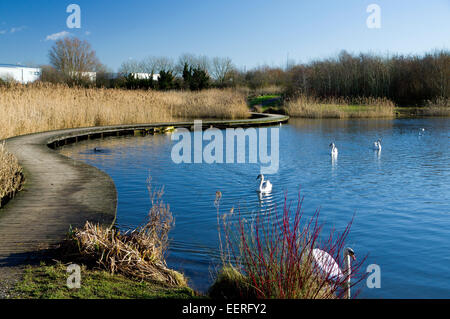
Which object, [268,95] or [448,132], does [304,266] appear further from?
[268,95]

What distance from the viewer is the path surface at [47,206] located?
4402mm

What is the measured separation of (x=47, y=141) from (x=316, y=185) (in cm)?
873

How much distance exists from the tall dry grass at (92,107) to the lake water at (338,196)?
222cm

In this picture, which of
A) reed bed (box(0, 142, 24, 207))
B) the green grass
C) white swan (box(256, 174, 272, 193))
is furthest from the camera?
white swan (box(256, 174, 272, 193))

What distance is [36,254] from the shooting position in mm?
4262

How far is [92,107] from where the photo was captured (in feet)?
65.0

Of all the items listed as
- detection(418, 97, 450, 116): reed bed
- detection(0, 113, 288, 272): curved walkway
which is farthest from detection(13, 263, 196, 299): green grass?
detection(418, 97, 450, 116): reed bed

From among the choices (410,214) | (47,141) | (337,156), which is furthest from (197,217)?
(47,141)

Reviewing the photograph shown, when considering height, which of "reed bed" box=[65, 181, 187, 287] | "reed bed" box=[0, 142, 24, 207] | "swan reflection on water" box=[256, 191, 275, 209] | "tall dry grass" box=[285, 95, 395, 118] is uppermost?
"tall dry grass" box=[285, 95, 395, 118]

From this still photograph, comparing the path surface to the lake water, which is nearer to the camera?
the path surface

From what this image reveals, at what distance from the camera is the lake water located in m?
5.20

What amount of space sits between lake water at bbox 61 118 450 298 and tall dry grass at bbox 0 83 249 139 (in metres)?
2.22

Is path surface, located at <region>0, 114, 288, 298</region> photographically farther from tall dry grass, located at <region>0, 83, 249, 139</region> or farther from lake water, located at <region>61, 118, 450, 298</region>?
tall dry grass, located at <region>0, 83, 249, 139</region>

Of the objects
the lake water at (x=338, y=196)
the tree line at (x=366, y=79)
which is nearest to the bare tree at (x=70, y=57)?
the tree line at (x=366, y=79)
